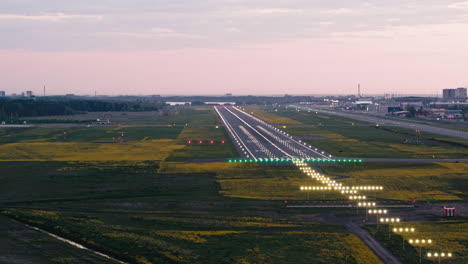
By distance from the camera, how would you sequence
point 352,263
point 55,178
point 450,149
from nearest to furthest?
1. point 352,263
2. point 55,178
3. point 450,149

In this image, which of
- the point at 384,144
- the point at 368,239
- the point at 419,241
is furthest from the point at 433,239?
the point at 384,144

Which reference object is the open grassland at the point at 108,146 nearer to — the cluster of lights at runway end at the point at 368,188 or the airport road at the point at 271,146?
the airport road at the point at 271,146

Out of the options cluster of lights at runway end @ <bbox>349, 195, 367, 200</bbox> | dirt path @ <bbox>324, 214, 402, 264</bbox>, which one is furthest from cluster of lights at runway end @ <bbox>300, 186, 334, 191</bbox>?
dirt path @ <bbox>324, 214, 402, 264</bbox>

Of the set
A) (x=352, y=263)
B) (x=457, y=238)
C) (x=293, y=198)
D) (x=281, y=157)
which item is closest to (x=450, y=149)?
(x=281, y=157)

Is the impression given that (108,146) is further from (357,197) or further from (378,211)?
(378,211)

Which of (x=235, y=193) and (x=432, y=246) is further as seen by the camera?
(x=235, y=193)

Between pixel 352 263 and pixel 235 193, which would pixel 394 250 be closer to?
pixel 352 263

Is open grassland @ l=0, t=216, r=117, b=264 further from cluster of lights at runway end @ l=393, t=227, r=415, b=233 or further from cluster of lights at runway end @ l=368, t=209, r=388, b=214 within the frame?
cluster of lights at runway end @ l=368, t=209, r=388, b=214

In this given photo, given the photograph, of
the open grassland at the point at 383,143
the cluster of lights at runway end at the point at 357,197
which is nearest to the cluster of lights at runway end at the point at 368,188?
the cluster of lights at runway end at the point at 357,197
